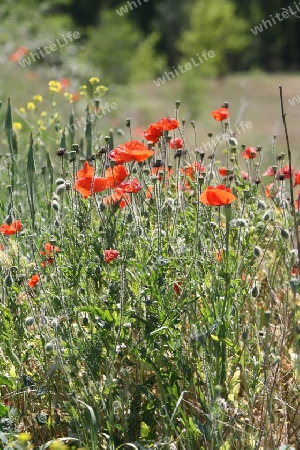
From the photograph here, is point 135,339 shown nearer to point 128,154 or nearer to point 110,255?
point 110,255

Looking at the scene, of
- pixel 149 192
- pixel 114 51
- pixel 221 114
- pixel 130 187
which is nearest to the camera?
pixel 130 187

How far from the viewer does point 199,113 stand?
2330cm

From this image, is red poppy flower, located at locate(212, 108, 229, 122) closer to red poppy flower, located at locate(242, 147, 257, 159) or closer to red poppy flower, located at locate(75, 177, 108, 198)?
red poppy flower, located at locate(242, 147, 257, 159)

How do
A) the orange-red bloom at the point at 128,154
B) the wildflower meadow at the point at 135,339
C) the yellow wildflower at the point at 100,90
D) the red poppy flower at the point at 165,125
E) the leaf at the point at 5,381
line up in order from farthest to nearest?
the yellow wildflower at the point at 100,90, the red poppy flower at the point at 165,125, the orange-red bloom at the point at 128,154, the leaf at the point at 5,381, the wildflower meadow at the point at 135,339

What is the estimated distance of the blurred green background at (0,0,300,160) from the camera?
43.5 feet

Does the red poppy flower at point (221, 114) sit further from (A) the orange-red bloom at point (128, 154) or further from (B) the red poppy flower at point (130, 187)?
(B) the red poppy flower at point (130, 187)

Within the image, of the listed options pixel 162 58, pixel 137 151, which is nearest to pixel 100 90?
pixel 137 151

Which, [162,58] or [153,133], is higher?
[162,58]

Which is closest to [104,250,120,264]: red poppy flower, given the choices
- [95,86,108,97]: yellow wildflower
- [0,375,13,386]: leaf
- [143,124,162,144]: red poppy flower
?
[0,375,13,386]: leaf

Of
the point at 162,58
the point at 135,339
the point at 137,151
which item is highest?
the point at 162,58

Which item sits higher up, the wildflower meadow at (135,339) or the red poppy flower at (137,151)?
the red poppy flower at (137,151)

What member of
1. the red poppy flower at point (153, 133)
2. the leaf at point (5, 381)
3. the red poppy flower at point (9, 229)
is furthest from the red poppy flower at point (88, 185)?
the leaf at point (5, 381)

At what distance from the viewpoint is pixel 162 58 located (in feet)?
120

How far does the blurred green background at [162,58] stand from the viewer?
13258 millimetres
